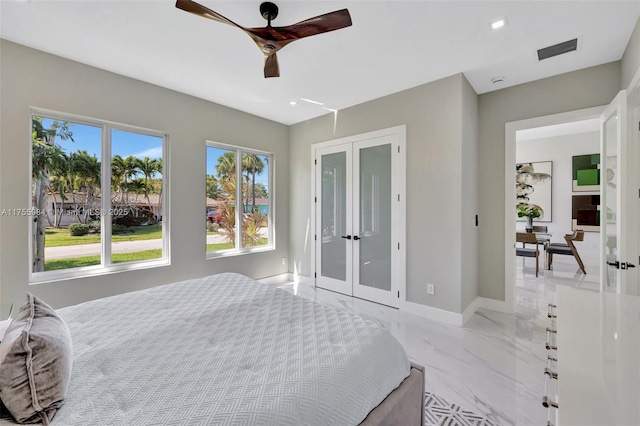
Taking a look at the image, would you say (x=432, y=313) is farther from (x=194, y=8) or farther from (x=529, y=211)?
(x=529, y=211)

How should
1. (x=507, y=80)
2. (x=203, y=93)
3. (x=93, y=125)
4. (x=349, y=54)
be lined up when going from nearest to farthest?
(x=349, y=54)
(x=93, y=125)
(x=507, y=80)
(x=203, y=93)

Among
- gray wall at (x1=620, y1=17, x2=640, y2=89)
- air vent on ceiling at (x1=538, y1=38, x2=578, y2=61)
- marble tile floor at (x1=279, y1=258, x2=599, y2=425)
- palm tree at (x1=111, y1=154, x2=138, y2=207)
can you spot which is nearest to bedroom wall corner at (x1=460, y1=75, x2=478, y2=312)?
marble tile floor at (x1=279, y1=258, x2=599, y2=425)

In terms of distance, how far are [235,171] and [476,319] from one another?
3827 mm

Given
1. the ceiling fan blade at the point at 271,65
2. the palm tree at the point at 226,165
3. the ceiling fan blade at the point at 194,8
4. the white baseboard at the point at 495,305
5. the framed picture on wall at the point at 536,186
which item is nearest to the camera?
the ceiling fan blade at the point at 194,8

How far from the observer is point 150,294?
2.03 m

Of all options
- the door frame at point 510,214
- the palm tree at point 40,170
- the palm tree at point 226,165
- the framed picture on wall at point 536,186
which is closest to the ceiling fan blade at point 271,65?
the palm tree at point 226,165

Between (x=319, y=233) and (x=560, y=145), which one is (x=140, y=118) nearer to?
(x=319, y=233)

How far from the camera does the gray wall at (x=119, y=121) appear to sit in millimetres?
2447

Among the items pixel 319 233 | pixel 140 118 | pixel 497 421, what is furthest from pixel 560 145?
pixel 140 118

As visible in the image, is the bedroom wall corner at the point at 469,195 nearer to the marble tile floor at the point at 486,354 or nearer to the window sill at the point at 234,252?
the marble tile floor at the point at 486,354

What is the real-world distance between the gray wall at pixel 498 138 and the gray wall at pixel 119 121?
314cm

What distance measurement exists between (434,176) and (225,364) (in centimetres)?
290

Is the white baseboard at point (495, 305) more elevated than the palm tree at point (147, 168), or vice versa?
the palm tree at point (147, 168)

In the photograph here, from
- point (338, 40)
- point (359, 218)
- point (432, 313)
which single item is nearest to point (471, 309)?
point (432, 313)
